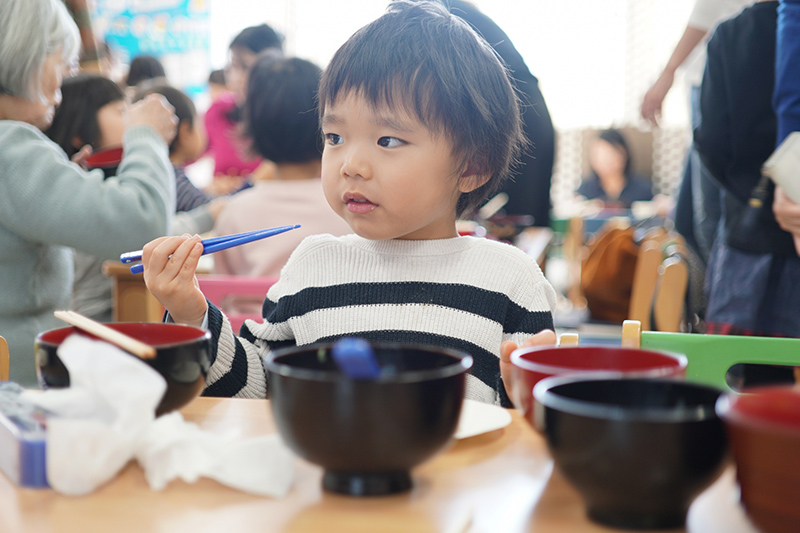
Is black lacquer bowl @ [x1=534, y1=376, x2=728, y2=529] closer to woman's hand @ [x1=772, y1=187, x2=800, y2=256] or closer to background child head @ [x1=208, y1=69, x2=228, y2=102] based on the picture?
woman's hand @ [x1=772, y1=187, x2=800, y2=256]

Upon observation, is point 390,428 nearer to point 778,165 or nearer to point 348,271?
point 348,271

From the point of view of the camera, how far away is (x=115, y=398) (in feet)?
1.57

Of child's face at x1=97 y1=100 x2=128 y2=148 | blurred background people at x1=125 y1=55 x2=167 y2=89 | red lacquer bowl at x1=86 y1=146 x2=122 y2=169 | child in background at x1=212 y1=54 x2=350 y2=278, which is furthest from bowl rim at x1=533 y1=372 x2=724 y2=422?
blurred background people at x1=125 y1=55 x2=167 y2=89

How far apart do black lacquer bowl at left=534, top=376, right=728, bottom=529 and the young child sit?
437 mm

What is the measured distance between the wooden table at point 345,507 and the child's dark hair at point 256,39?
282 cm

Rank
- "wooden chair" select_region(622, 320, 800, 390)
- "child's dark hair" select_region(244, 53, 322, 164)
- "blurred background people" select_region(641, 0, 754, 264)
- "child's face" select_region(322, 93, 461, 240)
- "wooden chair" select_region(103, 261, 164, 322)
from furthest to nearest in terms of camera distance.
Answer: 1. "blurred background people" select_region(641, 0, 754, 264)
2. "wooden chair" select_region(103, 261, 164, 322)
3. "child's dark hair" select_region(244, 53, 322, 164)
4. "child's face" select_region(322, 93, 461, 240)
5. "wooden chair" select_region(622, 320, 800, 390)

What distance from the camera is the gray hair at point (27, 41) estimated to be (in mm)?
1255

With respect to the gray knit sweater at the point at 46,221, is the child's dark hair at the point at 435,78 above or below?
above

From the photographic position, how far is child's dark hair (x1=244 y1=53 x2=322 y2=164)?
5.62 ft

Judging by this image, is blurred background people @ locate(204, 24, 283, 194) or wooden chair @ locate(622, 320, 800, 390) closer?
wooden chair @ locate(622, 320, 800, 390)

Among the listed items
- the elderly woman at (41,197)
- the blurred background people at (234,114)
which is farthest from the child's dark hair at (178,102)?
the elderly woman at (41,197)

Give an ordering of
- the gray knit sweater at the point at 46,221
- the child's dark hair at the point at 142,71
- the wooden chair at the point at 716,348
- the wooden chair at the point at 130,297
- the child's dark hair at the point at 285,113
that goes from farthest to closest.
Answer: the child's dark hair at the point at 142,71 → the wooden chair at the point at 130,297 → the child's dark hair at the point at 285,113 → the gray knit sweater at the point at 46,221 → the wooden chair at the point at 716,348

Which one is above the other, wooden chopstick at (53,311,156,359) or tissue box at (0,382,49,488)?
wooden chopstick at (53,311,156,359)

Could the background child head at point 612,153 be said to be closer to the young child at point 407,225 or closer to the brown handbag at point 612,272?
the brown handbag at point 612,272
